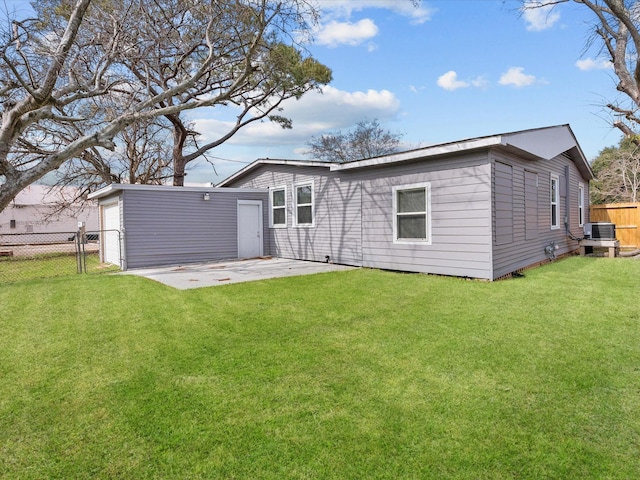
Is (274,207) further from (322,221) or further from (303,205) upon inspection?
(322,221)

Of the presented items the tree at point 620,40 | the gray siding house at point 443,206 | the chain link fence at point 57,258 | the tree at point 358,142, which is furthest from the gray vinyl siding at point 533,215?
the tree at point 358,142

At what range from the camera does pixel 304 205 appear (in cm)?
1108

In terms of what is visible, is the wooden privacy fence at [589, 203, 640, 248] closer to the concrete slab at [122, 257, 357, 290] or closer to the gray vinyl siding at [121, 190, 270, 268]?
the concrete slab at [122, 257, 357, 290]

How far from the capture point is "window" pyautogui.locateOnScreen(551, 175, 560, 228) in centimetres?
1005

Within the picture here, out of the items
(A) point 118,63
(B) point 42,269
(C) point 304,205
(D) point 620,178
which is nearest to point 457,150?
(C) point 304,205

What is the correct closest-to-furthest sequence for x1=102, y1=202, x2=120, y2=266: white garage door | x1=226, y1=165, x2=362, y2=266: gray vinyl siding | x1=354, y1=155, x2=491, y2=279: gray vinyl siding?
x1=354, y1=155, x2=491, y2=279: gray vinyl siding → x1=226, y1=165, x2=362, y2=266: gray vinyl siding → x1=102, y1=202, x2=120, y2=266: white garage door

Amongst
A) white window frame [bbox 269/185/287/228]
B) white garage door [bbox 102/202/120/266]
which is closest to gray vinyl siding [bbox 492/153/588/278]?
white window frame [bbox 269/185/287/228]

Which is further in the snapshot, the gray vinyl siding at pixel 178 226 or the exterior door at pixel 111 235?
the exterior door at pixel 111 235

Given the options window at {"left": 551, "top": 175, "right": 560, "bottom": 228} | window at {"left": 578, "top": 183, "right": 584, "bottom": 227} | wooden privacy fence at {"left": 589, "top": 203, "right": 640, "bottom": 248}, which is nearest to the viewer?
window at {"left": 551, "top": 175, "right": 560, "bottom": 228}

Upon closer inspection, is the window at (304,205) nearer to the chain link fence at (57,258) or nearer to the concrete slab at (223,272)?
the concrete slab at (223,272)

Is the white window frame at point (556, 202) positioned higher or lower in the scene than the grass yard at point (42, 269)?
higher

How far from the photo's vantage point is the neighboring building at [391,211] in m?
6.93

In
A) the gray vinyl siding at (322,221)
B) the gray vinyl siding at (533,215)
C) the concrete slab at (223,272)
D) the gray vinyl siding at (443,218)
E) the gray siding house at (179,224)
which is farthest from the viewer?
A: the gray siding house at (179,224)

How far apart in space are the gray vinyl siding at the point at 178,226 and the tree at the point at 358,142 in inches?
667
